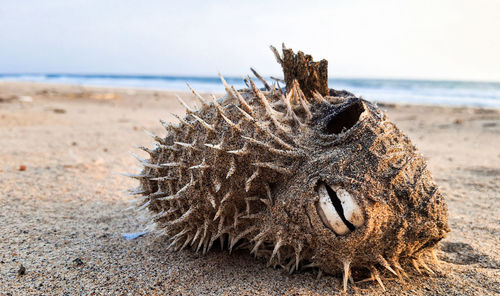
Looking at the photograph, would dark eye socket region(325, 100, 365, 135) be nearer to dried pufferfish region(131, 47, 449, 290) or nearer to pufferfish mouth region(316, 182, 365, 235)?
dried pufferfish region(131, 47, 449, 290)

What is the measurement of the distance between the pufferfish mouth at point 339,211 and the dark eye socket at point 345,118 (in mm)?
442

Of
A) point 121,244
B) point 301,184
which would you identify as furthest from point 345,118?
point 121,244

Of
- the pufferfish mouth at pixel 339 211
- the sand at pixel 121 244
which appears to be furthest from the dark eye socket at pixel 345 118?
the sand at pixel 121 244

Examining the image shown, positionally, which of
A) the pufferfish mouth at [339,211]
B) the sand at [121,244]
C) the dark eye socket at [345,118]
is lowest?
the sand at [121,244]

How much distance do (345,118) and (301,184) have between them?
534 mm

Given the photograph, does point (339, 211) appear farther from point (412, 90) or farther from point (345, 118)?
point (412, 90)

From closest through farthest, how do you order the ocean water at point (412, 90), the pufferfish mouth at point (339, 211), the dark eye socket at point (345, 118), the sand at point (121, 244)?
the pufferfish mouth at point (339, 211) → the sand at point (121, 244) → the dark eye socket at point (345, 118) → the ocean water at point (412, 90)

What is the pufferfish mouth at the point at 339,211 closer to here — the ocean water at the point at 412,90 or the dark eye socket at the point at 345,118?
the dark eye socket at the point at 345,118

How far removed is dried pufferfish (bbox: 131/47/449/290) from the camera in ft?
6.53

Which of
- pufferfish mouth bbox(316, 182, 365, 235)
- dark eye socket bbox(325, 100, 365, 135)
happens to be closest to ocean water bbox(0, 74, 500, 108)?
dark eye socket bbox(325, 100, 365, 135)

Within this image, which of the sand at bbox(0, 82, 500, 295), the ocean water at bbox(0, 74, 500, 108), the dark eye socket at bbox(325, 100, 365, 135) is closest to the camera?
the sand at bbox(0, 82, 500, 295)

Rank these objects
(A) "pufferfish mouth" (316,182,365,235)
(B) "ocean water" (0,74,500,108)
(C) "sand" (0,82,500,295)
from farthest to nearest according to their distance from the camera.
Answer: (B) "ocean water" (0,74,500,108)
(C) "sand" (0,82,500,295)
(A) "pufferfish mouth" (316,182,365,235)

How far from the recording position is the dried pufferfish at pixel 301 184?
1990 millimetres

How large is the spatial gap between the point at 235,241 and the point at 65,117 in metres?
9.13
